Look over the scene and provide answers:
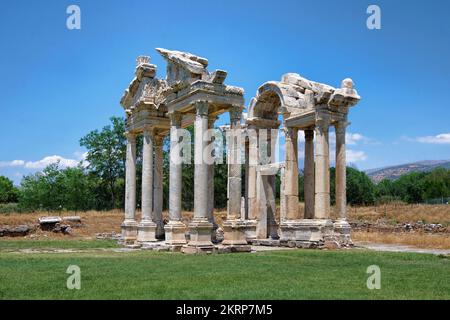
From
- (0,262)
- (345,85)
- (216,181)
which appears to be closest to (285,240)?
(345,85)

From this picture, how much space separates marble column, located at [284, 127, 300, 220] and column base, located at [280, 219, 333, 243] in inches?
28.8

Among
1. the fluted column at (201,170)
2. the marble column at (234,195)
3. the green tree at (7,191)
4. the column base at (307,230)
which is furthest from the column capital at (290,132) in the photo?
the green tree at (7,191)

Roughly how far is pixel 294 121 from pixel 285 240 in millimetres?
6399

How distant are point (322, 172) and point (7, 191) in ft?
346

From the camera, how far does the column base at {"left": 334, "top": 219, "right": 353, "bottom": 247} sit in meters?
24.7

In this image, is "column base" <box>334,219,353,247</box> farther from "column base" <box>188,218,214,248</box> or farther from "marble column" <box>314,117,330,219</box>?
"column base" <box>188,218,214,248</box>

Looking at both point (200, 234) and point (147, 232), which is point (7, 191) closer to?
point (147, 232)

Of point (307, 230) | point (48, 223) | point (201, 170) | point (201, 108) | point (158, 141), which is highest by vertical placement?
point (201, 108)

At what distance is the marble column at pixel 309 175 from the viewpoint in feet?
90.7

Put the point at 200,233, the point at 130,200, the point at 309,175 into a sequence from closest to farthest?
the point at 200,233 → the point at 309,175 → the point at 130,200

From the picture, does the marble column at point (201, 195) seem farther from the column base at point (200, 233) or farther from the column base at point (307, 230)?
the column base at point (307, 230)

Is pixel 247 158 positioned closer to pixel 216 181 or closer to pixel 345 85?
pixel 345 85

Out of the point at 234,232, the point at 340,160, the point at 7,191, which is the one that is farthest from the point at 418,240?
the point at 7,191

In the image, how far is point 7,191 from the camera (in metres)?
115
